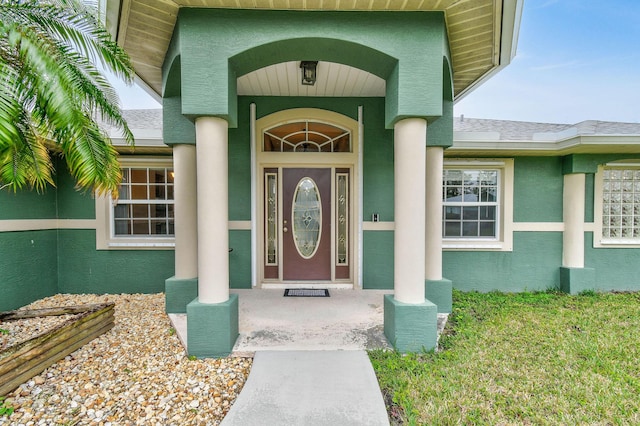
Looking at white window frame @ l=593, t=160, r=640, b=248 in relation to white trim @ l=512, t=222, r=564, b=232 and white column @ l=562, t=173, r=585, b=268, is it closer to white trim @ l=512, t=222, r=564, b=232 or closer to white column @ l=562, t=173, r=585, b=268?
white column @ l=562, t=173, r=585, b=268

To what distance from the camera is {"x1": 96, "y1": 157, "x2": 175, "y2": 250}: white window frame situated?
18.3 feet

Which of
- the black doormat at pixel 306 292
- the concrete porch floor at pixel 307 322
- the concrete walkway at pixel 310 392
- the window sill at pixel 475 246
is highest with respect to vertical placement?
the window sill at pixel 475 246

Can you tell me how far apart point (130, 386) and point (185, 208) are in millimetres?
2314

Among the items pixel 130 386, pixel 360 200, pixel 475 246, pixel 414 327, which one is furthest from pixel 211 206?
pixel 475 246

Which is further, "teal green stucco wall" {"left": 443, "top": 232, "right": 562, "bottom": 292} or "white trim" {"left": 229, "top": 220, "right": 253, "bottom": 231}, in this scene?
"teal green stucco wall" {"left": 443, "top": 232, "right": 562, "bottom": 292}

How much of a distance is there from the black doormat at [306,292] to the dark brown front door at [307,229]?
0.27 metres

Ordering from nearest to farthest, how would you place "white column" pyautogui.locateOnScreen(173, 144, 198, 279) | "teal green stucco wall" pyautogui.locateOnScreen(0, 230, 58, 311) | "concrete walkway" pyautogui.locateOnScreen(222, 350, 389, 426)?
"concrete walkway" pyautogui.locateOnScreen(222, 350, 389, 426)
"white column" pyautogui.locateOnScreen(173, 144, 198, 279)
"teal green stucco wall" pyautogui.locateOnScreen(0, 230, 58, 311)

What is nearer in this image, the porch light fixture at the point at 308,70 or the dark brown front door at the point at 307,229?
the porch light fixture at the point at 308,70

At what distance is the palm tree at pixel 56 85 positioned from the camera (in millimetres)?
2371

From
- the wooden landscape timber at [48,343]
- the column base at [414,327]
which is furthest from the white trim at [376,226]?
the wooden landscape timber at [48,343]

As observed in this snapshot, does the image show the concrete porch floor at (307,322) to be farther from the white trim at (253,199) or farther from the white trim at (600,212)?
the white trim at (600,212)

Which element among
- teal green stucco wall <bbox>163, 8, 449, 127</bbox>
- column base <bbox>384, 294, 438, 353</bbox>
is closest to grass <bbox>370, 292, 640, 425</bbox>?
column base <bbox>384, 294, 438, 353</bbox>

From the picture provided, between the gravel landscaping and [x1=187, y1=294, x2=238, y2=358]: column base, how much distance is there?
10cm

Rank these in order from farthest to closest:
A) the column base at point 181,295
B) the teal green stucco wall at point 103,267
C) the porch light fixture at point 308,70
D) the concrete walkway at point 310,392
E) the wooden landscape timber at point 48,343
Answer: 1. the teal green stucco wall at point 103,267
2. the column base at point 181,295
3. the porch light fixture at point 308,70
4. the wooden landscape timber at point 48,343
5. the concrete walkway at point 310,392
